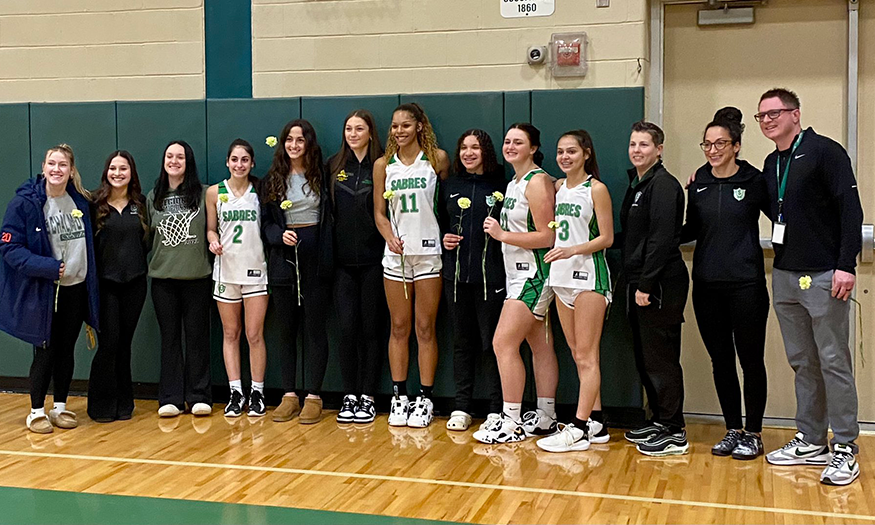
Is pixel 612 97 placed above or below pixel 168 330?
above

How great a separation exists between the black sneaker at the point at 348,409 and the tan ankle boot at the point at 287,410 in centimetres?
27

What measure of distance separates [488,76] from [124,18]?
236 cm

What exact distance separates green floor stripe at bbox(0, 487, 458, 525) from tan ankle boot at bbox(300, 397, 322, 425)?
1.38 meters

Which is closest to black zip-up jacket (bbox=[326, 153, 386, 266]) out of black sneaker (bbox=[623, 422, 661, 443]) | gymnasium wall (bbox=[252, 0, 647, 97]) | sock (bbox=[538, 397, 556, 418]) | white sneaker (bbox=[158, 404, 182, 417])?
gymnasium wall (bbox=[252, 0, 647, 97])

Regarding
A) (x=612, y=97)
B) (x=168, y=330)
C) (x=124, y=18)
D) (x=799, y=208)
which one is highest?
(x=124, y=18)

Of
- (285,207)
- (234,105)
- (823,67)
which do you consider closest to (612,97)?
(823,67)

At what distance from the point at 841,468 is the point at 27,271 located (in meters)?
4.01

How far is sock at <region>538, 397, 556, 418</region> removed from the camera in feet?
16.1

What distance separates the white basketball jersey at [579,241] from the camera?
4.57m

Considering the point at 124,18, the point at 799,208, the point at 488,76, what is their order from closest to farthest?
the point at 799,208
the point at 488,76
the point at 124,18

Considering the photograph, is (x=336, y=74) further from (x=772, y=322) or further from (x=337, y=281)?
(x=772, y=322)

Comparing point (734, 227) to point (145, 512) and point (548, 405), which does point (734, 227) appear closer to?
point (548, 405)

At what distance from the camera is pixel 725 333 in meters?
4.41

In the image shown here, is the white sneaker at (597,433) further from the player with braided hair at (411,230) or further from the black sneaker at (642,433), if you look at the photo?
the player with braided hair at (411,230)
